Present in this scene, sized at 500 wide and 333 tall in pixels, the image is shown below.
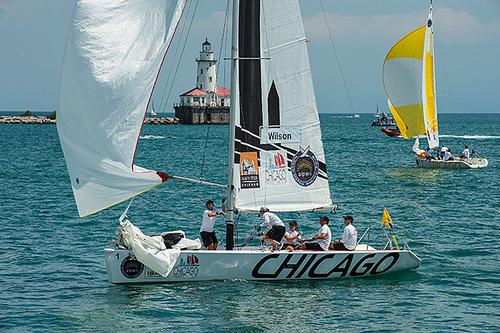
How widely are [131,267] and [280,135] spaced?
487 centimetres

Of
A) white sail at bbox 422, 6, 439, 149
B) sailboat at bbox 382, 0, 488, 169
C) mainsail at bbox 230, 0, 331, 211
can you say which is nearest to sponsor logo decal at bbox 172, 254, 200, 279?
mainsail at bbox 230, 0, 331, 211

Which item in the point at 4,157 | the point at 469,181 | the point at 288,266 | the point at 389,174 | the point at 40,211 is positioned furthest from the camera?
the point at 4,157

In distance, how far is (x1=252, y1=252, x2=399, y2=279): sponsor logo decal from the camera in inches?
776

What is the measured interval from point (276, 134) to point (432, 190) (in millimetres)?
24507

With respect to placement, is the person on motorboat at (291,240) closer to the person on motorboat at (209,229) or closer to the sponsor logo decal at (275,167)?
the sponsor logo decal at (275,167)

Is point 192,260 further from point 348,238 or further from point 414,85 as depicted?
point 414,85

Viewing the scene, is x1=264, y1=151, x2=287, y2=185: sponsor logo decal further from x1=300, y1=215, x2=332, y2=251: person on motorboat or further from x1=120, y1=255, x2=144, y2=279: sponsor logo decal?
x1=120, y1=255, x2=144, y2=279: sponsor logo decal

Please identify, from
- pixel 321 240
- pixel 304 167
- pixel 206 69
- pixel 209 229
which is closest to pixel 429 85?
pixel 304 167

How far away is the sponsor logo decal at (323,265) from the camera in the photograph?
19.7 meters

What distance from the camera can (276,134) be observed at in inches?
807

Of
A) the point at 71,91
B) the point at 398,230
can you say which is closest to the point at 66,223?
the point at 398,230

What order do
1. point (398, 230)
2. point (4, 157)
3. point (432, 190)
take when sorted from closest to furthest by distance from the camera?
1. point (398, 230)
2. point (432, 190)
3. point (4, 157)

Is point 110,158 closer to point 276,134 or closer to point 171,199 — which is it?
point 276,134

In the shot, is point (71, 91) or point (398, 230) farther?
point (398, 230)
